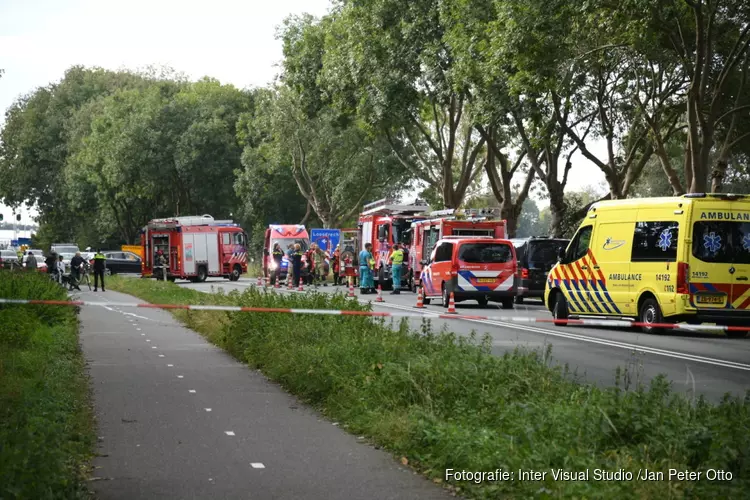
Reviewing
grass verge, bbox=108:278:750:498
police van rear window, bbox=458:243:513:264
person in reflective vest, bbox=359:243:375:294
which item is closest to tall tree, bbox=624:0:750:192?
police van rear window, bbox=458:243:513:264

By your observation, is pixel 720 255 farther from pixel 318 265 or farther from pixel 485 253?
pixel 318 265

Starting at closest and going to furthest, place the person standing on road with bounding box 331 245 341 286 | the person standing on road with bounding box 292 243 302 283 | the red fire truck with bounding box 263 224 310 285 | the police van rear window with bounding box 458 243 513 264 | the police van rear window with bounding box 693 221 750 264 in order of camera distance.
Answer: the police van rear window with bounding box 693 221 750 264 < the police van rear window with bounding box 458 243 513 264 < the person standing on road with bounding box 292 243 302 283 < the person standing on road with bounding box 331 245 341 286 < the red fire truck with bounding box 263 224 310 285

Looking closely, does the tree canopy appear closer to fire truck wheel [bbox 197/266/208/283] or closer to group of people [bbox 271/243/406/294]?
group of people [bbox 271/243/406/294]

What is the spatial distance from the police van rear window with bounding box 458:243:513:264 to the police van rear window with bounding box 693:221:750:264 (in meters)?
9.74

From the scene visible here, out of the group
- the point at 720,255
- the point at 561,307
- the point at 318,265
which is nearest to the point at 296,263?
the point at 318,265

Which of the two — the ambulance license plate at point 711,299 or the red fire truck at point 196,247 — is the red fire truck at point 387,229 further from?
the ambulance license plate at point 711,299

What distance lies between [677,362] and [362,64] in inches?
1232

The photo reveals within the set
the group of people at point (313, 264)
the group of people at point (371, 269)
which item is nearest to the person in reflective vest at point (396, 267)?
the group of people at point (371, 269)

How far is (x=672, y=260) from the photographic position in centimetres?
2125

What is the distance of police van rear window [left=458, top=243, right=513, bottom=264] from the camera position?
99.5 ft

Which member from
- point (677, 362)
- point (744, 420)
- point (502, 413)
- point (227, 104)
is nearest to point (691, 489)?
point (744, 420)

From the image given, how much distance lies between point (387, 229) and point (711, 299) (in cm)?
2378

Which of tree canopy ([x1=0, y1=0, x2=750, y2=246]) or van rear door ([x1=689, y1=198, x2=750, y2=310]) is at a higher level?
tree canopy ([x1=0, y1=0, x2=750, y2=246])

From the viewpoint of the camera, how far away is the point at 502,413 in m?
9.17
